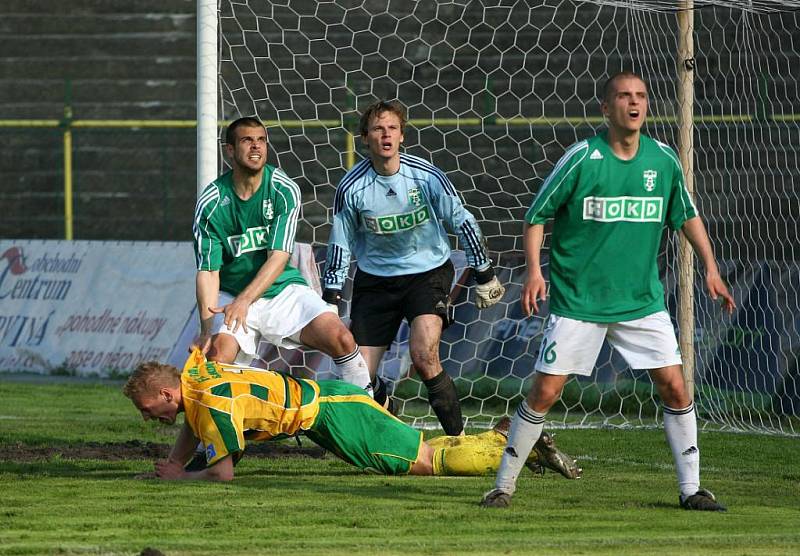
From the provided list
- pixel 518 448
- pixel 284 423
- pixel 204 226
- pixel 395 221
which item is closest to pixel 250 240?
pixel 204 226

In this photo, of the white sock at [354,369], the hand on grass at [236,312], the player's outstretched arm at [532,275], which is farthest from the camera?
the white sock at [354,369]

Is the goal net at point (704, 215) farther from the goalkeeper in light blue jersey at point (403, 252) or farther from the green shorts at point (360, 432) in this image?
the green shorts at point (360, 432)

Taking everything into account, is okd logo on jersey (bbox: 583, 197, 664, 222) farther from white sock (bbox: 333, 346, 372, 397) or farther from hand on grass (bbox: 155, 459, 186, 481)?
hand on grass (bbox: 155, 459, 186, 481)

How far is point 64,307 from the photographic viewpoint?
49.6 feet

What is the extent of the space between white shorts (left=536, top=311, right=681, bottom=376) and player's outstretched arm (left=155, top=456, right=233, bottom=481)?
5.70 feet

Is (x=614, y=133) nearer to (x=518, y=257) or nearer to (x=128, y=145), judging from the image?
(x=518, y=257)

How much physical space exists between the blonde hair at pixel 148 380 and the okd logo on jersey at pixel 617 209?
2.08 meters

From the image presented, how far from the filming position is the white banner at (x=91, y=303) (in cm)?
1447

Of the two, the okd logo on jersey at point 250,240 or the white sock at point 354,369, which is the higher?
the okd logo on jersey at point 250,240

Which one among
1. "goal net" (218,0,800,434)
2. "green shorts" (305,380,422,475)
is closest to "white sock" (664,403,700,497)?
"green shorts" (305,380,422,475)

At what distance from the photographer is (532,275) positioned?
6.27 m

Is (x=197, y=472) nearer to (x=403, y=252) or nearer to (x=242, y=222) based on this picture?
(x=242, y=222)

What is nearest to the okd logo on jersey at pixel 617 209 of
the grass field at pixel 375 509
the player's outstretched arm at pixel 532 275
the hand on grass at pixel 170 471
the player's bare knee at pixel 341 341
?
the player's outstretched arm at pixel 532 275

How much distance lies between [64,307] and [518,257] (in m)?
5.06
